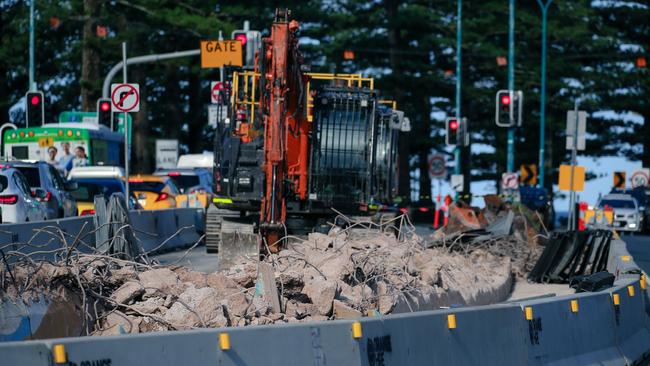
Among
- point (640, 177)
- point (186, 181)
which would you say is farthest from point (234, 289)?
point (640, 177)

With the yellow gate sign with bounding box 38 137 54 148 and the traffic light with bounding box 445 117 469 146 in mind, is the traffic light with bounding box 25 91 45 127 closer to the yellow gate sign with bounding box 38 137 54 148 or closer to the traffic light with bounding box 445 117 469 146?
the yellow gate sign with bounding box 38 137 54 148

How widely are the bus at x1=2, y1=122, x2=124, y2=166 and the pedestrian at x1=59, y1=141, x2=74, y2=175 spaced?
343 millimetres

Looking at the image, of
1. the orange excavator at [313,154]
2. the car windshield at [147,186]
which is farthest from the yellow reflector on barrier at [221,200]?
the car windshield at [147,186]

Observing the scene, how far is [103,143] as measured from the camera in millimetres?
44594

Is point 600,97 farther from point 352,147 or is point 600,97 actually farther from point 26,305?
point 26,305

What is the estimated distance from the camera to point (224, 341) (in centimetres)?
821

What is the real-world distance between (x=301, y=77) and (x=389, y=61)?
162ft

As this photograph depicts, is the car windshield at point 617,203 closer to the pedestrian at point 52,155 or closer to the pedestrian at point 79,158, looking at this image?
the pedestrian at point 52,155

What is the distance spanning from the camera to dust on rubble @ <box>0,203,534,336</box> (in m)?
11.5

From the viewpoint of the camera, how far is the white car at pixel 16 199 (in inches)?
1038

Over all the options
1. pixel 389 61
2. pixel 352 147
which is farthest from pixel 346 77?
pixel 389 61

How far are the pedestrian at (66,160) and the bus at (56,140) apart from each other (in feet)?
1.13

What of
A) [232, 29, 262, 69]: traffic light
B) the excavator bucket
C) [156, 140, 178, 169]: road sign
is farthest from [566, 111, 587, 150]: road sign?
[156, 140, 178, 169]: road sign

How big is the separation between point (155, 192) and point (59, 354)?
3096cm
